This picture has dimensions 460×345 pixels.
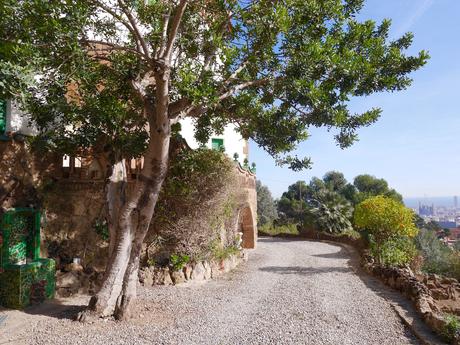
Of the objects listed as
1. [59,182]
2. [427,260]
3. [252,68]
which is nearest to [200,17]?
[252,68]

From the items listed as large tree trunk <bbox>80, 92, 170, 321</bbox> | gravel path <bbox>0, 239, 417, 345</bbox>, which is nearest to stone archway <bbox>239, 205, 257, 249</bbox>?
gravel path <bbox>0, 239, 417, 345</bbox>

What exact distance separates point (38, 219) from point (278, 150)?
7.23m

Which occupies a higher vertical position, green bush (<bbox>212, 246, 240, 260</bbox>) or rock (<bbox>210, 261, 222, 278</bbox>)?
green bush (<bbox>212, 246, 240, 260</bbox>)

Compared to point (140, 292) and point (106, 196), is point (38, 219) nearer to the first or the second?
point (106, 196)

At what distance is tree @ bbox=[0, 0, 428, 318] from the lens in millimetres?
7879

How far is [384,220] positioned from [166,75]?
1229 centimetres

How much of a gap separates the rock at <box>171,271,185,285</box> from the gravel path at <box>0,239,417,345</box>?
0.97ft

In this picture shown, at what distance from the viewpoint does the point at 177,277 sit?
12070 mm

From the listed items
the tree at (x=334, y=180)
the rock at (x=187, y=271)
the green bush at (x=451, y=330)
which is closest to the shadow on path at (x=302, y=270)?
the rock at (x=187, y=271)

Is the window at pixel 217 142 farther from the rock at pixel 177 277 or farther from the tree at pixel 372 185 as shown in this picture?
the tree at pixel 372 185

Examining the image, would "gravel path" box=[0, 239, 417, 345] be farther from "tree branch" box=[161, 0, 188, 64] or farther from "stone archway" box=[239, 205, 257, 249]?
"stone archway" box=[239, 205, 257, 249]

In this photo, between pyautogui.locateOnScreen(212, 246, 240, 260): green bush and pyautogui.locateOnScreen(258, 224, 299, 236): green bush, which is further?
pyautogui.locateOnScreen(258, 224, 299, 236): green bush

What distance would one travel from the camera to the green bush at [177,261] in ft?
39.9

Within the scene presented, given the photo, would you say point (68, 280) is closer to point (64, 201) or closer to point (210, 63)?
point (64, 201)
